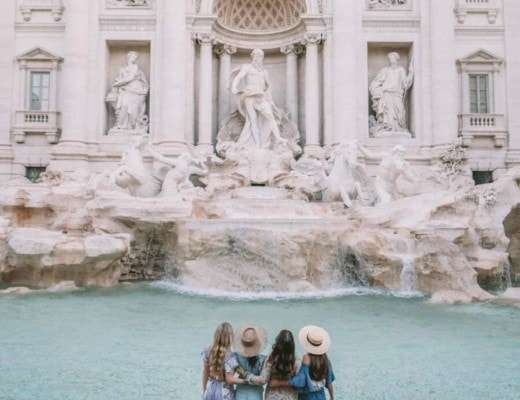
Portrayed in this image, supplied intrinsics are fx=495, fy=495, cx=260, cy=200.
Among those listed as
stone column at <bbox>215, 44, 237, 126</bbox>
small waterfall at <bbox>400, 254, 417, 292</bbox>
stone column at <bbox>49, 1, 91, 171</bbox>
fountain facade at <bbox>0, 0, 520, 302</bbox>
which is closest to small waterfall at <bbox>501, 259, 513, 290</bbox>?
small waterfall at <bbox>400, 254, 417, 292</bbox>

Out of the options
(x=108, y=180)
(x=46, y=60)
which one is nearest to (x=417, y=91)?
(x=108, y=180)

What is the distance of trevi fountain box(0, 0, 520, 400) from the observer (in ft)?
17.5

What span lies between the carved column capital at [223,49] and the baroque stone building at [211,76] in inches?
7.7

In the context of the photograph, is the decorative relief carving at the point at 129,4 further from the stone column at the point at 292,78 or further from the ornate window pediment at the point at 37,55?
the stone column at the point at 292,78

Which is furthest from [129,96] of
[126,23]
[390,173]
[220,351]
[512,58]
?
[220,351]

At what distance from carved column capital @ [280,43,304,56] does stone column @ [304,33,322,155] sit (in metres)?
0.70

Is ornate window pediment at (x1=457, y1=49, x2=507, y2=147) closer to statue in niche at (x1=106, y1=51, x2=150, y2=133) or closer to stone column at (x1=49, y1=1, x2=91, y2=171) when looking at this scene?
statue in niche at (x1=106, y1=51, x2=150, y2=133)

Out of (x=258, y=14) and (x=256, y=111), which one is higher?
(x=258, y=14)

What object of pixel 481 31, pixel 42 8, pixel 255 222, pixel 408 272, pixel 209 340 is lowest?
pixel 209 340

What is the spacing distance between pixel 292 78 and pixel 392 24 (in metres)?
3.67

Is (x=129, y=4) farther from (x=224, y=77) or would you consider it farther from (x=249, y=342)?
(x=249, y=342)

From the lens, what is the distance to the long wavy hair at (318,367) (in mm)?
3061

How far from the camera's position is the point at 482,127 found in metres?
16.0

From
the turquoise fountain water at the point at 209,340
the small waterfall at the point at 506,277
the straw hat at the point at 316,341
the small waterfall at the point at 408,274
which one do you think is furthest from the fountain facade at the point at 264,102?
the straw hat at the point at 316,341
